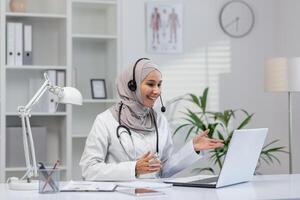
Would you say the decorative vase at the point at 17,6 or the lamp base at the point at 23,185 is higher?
the decorative vase at the point at 17,6

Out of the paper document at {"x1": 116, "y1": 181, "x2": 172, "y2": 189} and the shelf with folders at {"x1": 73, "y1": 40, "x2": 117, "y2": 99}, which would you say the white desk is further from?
the shelf with folders at {"x1": 73, "y1": 40, "x2": 117, "y2": 99}

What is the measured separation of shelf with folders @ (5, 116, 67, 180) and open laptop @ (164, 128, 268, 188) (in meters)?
1.93

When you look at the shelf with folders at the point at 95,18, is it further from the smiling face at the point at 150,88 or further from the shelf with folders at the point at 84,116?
the smiling face at the point at 150,88

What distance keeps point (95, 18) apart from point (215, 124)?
4.30 feet

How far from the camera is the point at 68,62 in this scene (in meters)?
4.29

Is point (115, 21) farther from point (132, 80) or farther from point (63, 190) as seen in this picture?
point (63, 190)

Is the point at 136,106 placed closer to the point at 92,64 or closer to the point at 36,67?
the point at 36,67

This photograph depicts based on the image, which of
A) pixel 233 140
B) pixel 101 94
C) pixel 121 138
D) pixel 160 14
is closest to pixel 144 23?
pixel 160 14

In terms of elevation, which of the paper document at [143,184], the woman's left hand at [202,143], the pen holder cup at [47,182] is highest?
the woman's left hand at [202,143]

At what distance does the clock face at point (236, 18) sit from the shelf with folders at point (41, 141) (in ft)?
5.31

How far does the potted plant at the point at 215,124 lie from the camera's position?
4.45m

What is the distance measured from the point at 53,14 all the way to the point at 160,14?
0.92 m

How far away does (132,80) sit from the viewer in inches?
122

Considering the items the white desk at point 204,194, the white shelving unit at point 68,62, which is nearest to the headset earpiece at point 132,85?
the white desk at point 204,194
